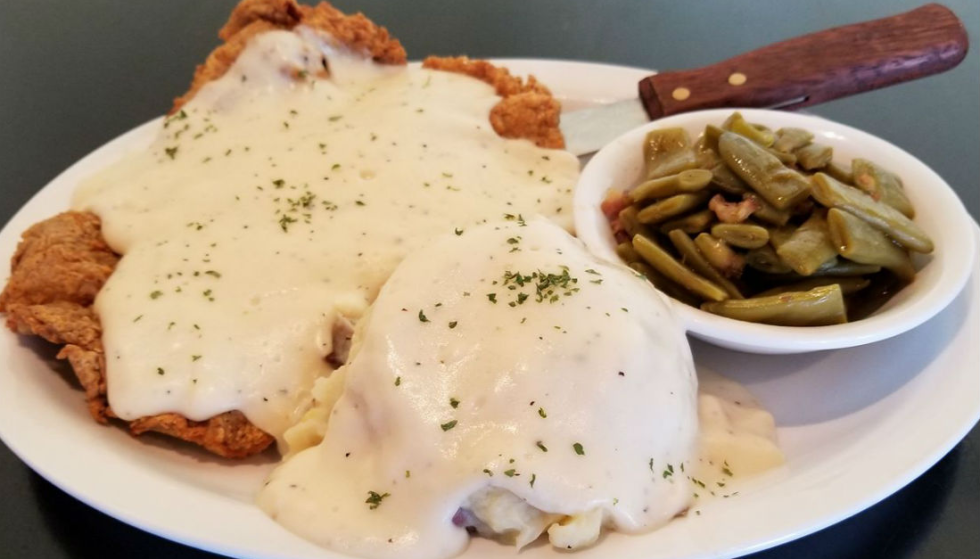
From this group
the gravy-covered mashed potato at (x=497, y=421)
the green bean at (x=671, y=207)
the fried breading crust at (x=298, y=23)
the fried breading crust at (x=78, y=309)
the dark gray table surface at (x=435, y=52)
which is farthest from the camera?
the fried breading crust at (x=298, y=23)

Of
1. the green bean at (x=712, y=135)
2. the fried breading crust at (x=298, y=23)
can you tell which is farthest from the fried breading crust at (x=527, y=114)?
the green bean at (x=712, y=135)

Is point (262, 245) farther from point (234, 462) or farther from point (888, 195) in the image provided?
point (888, 195)

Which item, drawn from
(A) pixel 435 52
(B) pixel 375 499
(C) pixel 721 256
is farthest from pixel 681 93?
(B) pixel 375 499

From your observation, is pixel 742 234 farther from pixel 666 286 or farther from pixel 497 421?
pixel 497 421

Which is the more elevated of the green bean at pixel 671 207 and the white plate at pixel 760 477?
the green bean at pixel 671 207

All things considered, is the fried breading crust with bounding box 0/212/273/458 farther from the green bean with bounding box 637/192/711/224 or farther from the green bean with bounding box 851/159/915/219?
the green bean with bounding box 851/159/915/219

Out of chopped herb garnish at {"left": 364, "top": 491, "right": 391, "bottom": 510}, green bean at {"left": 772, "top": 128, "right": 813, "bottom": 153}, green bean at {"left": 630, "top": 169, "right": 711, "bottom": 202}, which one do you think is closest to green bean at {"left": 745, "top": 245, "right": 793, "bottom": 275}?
green bean at {"left": 630, "top": 169, "right": 711, "bottom": 202}

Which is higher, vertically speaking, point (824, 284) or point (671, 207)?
point (671, 207)

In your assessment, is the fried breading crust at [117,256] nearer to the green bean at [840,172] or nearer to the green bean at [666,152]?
the green bean at [666,152]
